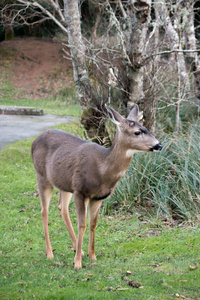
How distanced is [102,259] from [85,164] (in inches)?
52.4

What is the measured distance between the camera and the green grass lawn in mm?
4504

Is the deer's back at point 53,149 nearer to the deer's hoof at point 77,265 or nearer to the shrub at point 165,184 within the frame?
the deer's hoof at point 77,265

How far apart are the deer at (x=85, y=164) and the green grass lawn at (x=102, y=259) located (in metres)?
0.38

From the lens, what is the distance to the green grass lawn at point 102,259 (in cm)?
450

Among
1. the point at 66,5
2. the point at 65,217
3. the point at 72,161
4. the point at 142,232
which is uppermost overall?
the point at 66,5

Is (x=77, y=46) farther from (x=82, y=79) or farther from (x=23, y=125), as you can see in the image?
(x=23, y=125)

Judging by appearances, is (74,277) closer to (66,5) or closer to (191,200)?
(191,200)

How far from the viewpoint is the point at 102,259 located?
222 inches

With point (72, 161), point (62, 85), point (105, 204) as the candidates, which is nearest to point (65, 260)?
point (72, 161)

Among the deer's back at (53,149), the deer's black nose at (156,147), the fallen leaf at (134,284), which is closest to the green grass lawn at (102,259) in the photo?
the fallen leaf at (134,284)

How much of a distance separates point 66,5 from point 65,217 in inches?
217

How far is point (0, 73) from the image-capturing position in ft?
82.1

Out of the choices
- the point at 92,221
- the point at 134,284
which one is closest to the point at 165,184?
the point at 92,221

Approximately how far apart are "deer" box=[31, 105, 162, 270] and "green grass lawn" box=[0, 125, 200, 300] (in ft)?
1.24
